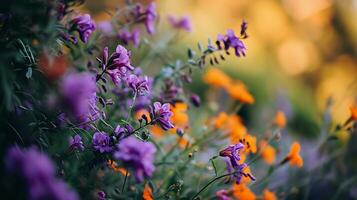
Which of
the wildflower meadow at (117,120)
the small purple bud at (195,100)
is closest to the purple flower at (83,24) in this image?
the wildflower meadow at (117,120)

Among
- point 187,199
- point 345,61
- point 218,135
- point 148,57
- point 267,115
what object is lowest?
point 187,199

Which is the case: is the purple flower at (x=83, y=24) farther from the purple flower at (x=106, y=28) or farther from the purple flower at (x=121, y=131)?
the purple flower at (x=106, y=28)

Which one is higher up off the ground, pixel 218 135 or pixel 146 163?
pixel 218 135

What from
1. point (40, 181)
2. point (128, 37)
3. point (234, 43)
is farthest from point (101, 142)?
point (128, 37)

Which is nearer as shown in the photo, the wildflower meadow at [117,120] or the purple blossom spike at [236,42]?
the wildflower meadow at [117,120]

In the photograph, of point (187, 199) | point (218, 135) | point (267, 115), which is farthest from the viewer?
point (267, 115)

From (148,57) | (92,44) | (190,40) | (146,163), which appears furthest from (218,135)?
(190,40)

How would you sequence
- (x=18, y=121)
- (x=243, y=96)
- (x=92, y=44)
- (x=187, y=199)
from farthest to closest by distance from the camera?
(x=243, y=96)
(x=92, y=44)
(x=187, y=199)
(x=18, y=121)

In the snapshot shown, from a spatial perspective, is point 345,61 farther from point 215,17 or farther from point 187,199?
point 187,199

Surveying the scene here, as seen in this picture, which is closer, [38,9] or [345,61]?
[38,9]
